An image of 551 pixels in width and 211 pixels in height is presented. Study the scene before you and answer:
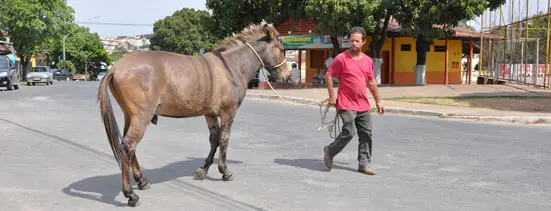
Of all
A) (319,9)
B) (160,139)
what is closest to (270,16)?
(319,9)

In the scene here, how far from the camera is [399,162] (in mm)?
7570

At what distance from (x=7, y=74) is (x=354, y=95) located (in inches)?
1082

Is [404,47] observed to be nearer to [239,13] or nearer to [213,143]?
[239,13]

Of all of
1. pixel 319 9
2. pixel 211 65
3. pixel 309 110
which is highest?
pixel 319 9

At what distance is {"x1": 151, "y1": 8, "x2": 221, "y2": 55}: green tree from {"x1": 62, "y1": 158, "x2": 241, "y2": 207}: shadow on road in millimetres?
58233

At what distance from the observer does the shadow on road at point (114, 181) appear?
5504 mm

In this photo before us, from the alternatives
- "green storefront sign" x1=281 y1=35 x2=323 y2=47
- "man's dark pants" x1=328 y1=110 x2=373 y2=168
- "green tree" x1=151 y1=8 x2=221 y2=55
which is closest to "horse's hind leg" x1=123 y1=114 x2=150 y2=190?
"man's dark pants" x1=328 y1=110 x2=373 y2=168

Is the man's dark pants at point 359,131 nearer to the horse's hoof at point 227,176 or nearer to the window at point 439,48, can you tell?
the horse's hoof at point 227,176

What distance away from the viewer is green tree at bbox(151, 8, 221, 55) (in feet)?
215

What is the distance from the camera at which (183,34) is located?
67000mm

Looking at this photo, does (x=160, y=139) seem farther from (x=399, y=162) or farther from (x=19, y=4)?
(x=19, y=4)

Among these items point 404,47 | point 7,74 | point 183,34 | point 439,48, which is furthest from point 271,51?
point 183,34

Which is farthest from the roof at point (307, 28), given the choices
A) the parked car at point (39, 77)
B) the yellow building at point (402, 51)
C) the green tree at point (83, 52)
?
the green tree at point (83, 52)

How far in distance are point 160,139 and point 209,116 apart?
3729mm
